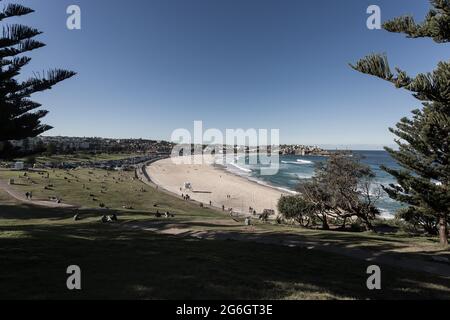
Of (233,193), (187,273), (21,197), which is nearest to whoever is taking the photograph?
(187,273)

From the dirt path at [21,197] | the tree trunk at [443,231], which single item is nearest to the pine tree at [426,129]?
the tree trunk at [443,231]

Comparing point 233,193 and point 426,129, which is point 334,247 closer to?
point 426,129

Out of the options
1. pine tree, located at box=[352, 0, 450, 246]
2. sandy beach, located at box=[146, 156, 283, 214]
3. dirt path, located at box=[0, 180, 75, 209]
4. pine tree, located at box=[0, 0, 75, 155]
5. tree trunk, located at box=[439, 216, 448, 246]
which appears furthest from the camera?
sandy beach, located at box=[146, 156, 283, 214]

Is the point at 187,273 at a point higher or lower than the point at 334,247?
higher

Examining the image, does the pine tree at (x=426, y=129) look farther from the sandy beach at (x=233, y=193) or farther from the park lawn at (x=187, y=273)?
the sandy beach at (x=233, y=193)

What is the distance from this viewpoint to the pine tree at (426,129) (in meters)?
4.63

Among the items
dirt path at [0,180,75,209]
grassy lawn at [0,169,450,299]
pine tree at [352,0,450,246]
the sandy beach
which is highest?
pine tree at [352,0,450,246]

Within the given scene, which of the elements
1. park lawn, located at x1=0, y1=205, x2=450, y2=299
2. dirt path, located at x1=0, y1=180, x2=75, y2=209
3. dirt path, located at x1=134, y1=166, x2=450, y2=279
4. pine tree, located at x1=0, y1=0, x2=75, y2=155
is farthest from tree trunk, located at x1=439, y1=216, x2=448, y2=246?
dirt path, located at x1=0, y1=180, x2=75, y2=209

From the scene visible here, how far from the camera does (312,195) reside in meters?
23.5

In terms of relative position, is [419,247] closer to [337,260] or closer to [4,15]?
[337,260]

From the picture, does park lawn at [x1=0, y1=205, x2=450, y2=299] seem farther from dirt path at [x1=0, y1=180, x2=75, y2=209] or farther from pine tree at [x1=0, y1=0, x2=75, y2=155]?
dirt path at [x1=0, y1=180, x2=75, y2=209]

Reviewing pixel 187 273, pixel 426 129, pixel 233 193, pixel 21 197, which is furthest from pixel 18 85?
pixel 233 193

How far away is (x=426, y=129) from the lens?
12047mm

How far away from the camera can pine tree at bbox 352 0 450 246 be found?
4633 millimetres
